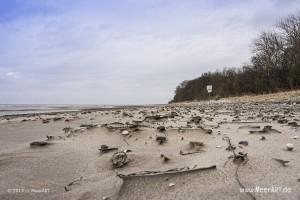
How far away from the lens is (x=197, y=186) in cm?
224

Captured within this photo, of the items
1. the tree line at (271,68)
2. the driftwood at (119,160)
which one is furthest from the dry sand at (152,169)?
the tree line at (271,68)

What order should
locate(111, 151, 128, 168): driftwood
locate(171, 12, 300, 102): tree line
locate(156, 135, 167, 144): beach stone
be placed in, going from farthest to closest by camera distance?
1. locate(171, 12, 300, 102): tree line
2. locate(156, 135, 167, 144): beach stone
3. locate(111, 151, 128, 168): driftwood

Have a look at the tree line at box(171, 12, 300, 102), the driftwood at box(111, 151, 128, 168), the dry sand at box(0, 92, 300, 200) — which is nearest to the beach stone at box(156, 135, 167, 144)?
the dry sand at box(0, 92, 300, 200)

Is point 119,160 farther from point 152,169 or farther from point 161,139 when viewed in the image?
point 161,139

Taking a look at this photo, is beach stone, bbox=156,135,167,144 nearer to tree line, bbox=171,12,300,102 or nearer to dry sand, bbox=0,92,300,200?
dry sand, bbox=0,92,300,200

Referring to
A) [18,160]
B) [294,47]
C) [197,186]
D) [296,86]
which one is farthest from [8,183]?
[294,47]

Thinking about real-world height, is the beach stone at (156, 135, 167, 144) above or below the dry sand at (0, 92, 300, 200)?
above

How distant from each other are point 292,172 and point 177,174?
2.76 feet

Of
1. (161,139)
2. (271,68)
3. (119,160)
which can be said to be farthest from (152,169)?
(271,68)

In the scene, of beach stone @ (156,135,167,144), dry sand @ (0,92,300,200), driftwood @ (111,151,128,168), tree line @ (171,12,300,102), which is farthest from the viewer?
tree line @ (171,12,300,102)

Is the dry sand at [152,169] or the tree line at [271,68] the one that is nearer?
the dry sand at [152,169]

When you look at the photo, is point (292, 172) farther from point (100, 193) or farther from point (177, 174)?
point (100, 193)

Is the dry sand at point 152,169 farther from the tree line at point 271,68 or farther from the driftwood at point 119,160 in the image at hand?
the tree line at point 271,68

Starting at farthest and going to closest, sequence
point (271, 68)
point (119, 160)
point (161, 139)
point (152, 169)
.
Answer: point (271, 68) → point (161, 139) → point (119, 160) → point (152, 169)
